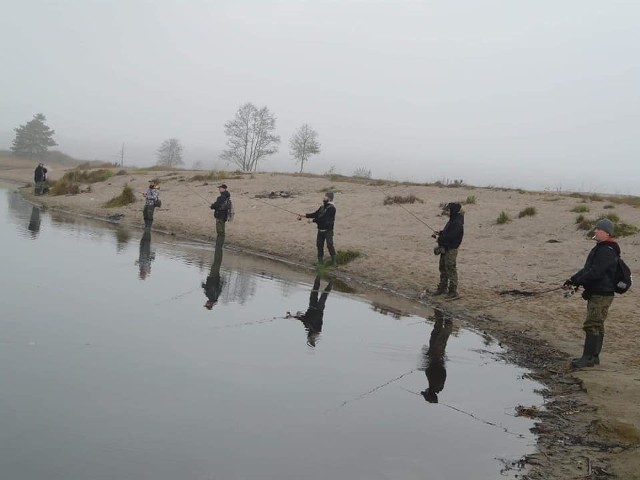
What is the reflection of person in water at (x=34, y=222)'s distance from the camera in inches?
720

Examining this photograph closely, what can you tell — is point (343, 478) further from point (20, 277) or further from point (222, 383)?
point (20, 277)

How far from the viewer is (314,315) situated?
11.5 metres

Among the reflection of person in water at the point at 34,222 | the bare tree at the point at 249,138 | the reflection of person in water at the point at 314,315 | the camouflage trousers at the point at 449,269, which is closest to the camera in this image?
the reflection of person in water at the point at 314,315

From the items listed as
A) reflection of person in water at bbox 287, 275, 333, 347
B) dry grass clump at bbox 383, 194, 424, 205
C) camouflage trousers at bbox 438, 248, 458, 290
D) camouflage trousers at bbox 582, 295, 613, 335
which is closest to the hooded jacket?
camouflage trousers at bbox 438, 248, 458, 290

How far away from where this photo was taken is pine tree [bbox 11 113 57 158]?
353 feet

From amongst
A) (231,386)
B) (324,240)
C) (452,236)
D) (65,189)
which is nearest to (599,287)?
(452,236)

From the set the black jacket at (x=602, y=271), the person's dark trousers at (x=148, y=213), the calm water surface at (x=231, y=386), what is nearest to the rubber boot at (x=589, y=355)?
the black jacket at (x=602, y=271)

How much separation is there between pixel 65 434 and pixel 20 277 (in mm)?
6680

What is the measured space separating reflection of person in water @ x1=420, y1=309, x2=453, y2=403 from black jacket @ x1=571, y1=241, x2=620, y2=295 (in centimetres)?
246

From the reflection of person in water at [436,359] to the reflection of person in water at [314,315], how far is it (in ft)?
5.85

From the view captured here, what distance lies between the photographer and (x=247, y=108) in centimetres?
9619

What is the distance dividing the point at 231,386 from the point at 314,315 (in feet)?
15.1

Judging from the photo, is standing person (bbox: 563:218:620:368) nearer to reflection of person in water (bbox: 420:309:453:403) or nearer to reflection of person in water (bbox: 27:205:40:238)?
reflection of person in water (bbox: 420:309:453:403)

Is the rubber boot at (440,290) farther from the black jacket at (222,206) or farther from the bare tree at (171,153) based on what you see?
the bare tree at (171,153)
